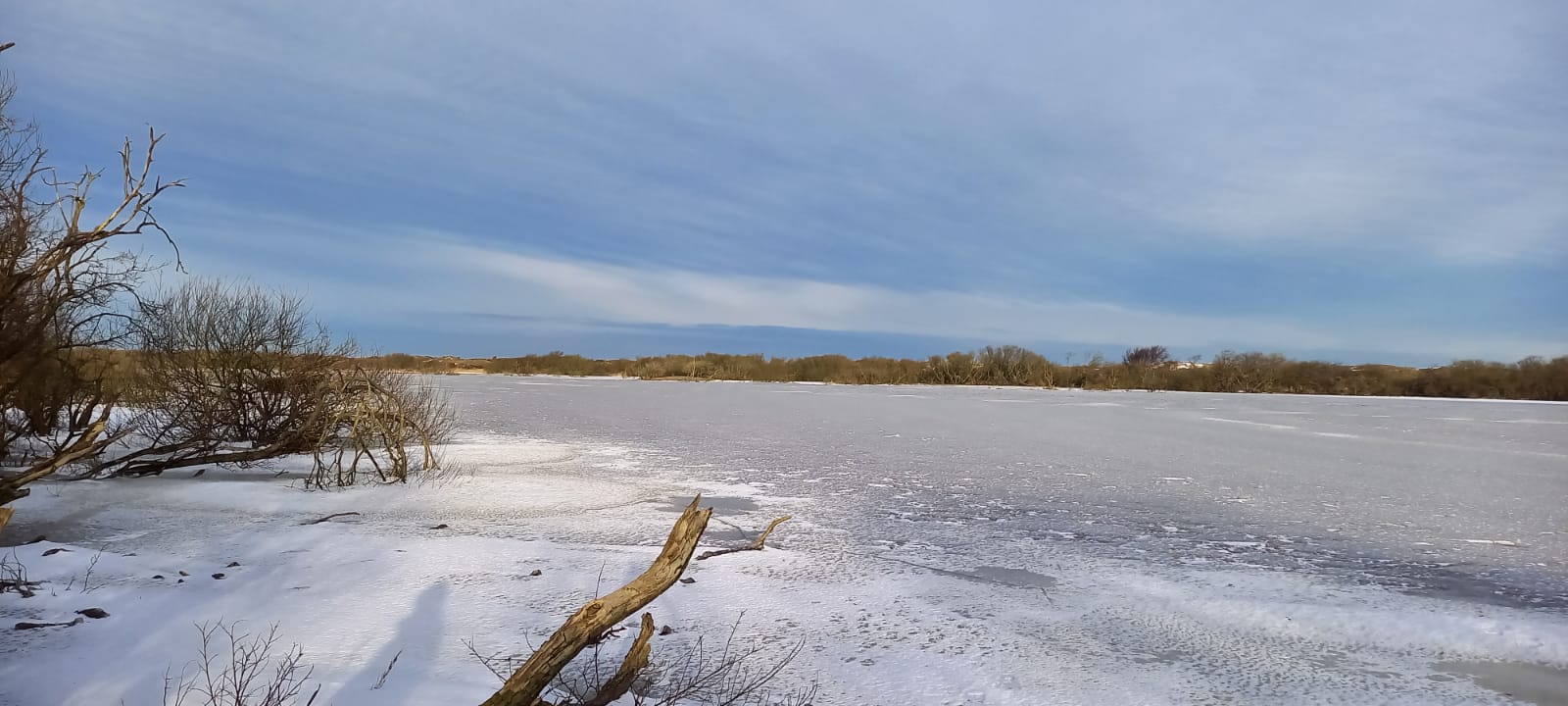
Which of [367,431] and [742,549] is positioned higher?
[367,431]

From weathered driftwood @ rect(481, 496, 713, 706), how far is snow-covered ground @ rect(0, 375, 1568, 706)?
61 cm

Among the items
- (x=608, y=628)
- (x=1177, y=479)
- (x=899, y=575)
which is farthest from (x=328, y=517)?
(x=1177, y=479)

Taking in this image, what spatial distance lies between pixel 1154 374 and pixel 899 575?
28355 millimetres

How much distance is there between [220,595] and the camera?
3.64m

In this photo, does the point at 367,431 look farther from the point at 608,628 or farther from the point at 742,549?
the point at 608,628

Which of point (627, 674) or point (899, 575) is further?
point (899, 575)

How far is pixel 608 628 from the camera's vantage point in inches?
88.8

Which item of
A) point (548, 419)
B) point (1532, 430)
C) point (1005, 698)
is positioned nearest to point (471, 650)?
Result: point (1005, 698)

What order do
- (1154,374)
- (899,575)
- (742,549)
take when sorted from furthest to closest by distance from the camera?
(1154,374), (742,549), (899,575)

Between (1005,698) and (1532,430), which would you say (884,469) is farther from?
(1532,430)

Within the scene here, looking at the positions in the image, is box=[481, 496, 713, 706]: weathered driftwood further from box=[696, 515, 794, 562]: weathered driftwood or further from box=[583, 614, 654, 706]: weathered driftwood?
box=[696, 515, 794, 562]: weathered driftwood

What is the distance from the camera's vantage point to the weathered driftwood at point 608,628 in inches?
80.5

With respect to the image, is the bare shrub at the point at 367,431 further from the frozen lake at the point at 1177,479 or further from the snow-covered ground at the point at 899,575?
the frozen lake at the point at 1177,479

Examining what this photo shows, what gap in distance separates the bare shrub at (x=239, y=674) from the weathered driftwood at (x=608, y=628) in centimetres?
68
